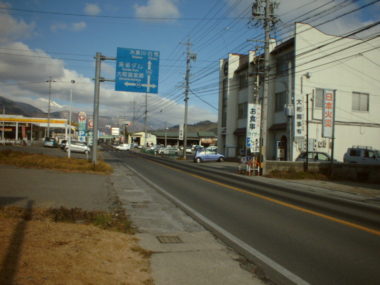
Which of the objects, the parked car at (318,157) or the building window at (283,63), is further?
the building window at (283,63)

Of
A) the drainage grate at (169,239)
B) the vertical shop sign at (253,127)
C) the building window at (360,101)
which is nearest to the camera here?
the drainage grate at (169,239)

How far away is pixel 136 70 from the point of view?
22297 mm

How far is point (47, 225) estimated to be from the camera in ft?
19.7

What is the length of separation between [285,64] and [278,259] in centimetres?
3200

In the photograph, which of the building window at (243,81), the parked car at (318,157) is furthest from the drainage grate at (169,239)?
the building window at (243,81)

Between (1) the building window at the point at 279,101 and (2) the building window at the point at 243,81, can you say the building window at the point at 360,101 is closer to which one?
(1) the building window at the point at 279,101

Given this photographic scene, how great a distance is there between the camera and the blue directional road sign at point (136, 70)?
21969 mm

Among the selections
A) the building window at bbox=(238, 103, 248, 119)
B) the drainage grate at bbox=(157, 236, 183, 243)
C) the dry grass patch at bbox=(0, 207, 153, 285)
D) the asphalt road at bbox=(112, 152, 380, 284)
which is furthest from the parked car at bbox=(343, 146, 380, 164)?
the dry grass patch at bbox=(0, 207, 153, 285)

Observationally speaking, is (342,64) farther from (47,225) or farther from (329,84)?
(47,225)

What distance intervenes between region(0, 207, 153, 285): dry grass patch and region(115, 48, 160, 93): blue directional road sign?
1650 cm

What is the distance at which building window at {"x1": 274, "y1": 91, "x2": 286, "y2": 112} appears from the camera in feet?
114

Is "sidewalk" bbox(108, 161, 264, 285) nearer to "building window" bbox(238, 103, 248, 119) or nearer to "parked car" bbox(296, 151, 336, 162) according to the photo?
"parked car" bbox(296, 151, 336, 162)

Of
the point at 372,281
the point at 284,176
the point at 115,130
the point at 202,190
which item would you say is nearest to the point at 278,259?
the point at 372,281

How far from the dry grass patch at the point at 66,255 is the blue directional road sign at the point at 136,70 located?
16501 millimetres
